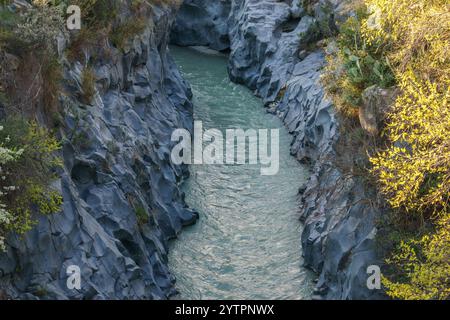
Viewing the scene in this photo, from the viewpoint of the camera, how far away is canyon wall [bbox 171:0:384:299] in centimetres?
1780

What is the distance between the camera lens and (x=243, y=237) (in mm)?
22047

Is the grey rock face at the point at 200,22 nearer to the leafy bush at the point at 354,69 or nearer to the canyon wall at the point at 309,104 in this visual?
the canyon wall at the point at 309,104

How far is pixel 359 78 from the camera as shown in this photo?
1931 centimetres

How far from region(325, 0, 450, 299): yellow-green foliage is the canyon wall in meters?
1.42

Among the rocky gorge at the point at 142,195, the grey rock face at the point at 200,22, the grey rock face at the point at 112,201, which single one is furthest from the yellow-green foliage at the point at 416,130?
the grey rock face at the point at 200,22

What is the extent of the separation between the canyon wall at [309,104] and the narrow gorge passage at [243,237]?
1.95ft

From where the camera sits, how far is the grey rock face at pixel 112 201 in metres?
14.3

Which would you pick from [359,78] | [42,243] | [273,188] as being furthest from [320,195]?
[42,243]

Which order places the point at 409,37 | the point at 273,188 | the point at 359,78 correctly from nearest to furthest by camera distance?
1. the point at 409,37
2. the point at 359,78
3. the point at 273,188

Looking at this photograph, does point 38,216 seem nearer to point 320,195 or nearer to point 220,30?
point 320,195

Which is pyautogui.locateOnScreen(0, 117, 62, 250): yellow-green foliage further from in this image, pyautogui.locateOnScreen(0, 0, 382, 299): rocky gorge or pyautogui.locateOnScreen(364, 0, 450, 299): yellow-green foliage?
pyautogui.locateOnScreen(364, 0, 450, 299): yellow-green foliage

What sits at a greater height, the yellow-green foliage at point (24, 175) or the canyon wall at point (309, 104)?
the yellow-green foliage at point (24, 175)

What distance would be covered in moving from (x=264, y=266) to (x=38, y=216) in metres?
8.15

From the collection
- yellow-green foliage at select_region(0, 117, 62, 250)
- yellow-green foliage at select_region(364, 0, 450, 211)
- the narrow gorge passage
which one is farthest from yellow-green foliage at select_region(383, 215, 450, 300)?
yellow-green foliage at select_region(0, 117, 62, 250)
